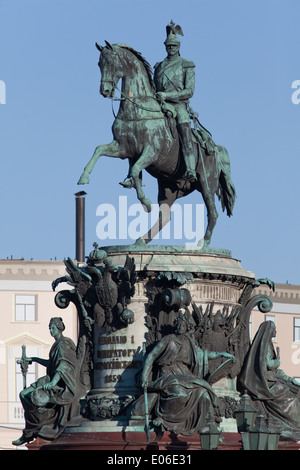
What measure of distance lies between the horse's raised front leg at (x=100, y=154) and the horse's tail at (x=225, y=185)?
2838 millimetres

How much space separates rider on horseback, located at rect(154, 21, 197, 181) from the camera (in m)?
43.0

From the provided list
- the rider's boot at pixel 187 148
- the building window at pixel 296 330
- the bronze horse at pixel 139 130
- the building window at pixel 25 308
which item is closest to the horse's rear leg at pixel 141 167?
the bronze horse at pixel 139 130

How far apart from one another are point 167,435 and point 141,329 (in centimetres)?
266

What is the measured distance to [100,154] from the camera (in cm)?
4247

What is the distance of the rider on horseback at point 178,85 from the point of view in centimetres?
4300

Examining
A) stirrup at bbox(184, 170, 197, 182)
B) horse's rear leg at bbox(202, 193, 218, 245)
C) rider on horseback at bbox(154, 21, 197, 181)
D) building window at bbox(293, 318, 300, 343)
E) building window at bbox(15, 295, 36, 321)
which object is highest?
rider on horseback at bbox(154, 21, 197, 181)

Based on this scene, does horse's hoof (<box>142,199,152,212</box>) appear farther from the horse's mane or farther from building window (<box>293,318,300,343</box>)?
building window (<box>293,318,300,343</box>)

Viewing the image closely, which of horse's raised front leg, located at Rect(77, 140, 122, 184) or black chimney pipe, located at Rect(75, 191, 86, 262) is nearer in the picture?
horse's raised front leg, located at Rect(77, 140, 122, 184)

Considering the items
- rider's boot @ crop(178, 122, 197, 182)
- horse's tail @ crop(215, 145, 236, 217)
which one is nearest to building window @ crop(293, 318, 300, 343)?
horse's tail @ crop(215, 145, 236, 217)

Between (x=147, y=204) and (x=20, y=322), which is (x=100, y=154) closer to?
(x=147, y=204)

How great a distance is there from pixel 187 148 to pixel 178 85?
1.53m

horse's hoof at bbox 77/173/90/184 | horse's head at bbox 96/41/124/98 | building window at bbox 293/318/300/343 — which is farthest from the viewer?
building window at bbox 293/318/300/343

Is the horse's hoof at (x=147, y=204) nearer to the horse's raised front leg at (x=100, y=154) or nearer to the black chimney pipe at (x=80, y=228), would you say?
the horse's raised front leg at (x=100, y=154)
